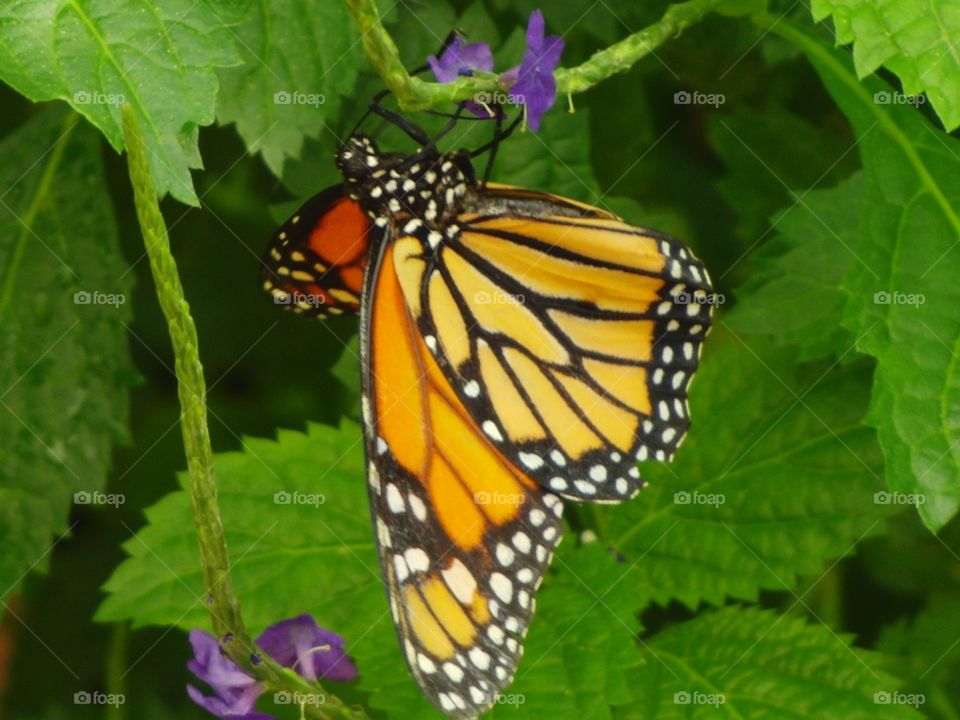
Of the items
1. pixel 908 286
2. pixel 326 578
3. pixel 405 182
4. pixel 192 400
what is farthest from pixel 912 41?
pixel 326 578

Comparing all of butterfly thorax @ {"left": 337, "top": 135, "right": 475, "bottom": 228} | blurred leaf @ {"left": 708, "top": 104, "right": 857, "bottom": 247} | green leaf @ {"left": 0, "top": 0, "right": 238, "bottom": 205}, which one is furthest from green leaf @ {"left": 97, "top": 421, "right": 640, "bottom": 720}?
blurred leaf @ {"left": 708, "top": 104, "right": 857, "bottom": 247}

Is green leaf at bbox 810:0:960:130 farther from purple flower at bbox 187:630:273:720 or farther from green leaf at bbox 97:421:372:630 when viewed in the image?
purple flower at bbox 187:630:273:720

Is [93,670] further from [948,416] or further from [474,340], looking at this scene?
[948,416]

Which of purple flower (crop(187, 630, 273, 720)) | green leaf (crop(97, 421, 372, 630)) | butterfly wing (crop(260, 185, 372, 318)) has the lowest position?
purple flower (crop(187, 630, 273, 720))

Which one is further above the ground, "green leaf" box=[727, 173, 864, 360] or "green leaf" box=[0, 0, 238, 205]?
"green leaf" box=[0, 0, 238, 205]

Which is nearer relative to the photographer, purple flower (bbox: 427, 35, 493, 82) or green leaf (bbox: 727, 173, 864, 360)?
purple flower (bbox: 427, 35, 493, 82)

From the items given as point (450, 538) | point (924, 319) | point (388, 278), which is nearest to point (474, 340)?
point (388, 278)

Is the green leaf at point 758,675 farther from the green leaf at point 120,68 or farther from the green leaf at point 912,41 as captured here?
the green leaf at point 120,68
